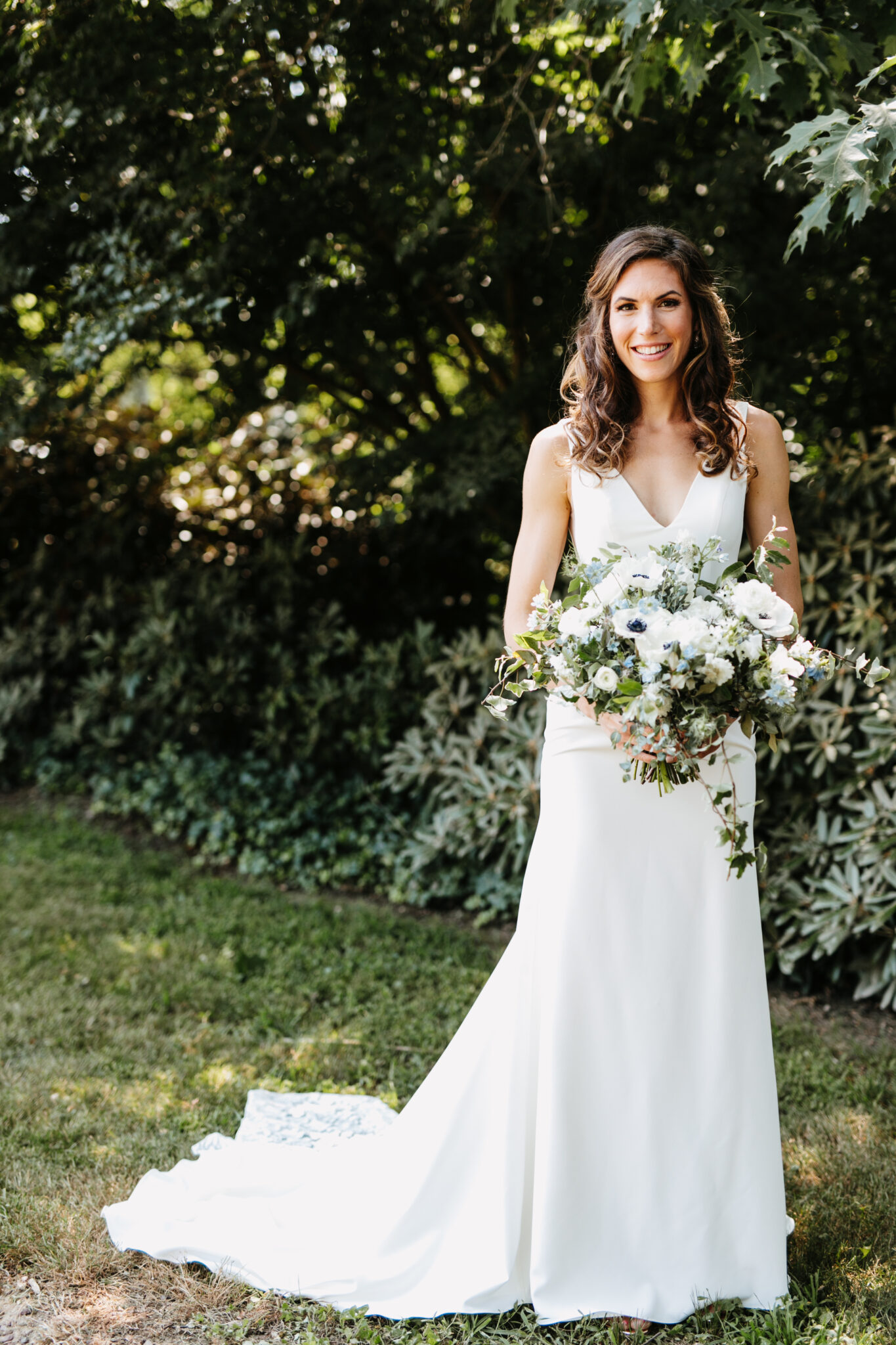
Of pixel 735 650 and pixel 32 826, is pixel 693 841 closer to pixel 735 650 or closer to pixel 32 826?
pixel 735 650

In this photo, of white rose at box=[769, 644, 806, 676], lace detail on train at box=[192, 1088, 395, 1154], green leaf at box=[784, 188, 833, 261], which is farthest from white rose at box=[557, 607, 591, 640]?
lace detail on train at box=[192, 1088, 395, 1154]

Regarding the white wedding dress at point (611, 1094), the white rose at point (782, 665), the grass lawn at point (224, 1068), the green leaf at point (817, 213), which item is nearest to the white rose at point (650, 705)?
the white rose at point (782, 665)

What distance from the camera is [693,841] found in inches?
95.7

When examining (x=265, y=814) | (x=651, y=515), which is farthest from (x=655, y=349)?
(x=265, y=814)

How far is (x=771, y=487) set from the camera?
8.64 feet

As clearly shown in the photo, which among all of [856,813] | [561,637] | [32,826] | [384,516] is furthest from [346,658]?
[561,637]

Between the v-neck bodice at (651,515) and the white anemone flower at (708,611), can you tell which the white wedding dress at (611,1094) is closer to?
the v-neck bodice at (651,515)

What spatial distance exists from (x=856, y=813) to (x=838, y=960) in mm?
642

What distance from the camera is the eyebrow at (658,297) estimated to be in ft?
8.27

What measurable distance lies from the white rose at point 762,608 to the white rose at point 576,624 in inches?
11.8

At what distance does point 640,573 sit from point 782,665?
35cm

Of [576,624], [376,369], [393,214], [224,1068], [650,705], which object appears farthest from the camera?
[376,369]

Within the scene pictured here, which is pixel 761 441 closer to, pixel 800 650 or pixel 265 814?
pixel 800 650

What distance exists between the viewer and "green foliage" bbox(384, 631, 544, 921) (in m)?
5.02
